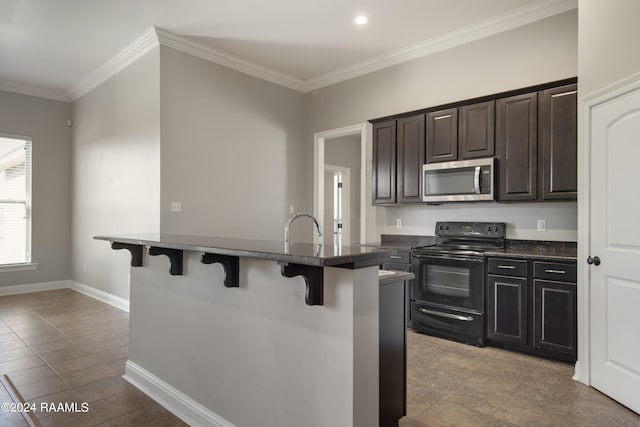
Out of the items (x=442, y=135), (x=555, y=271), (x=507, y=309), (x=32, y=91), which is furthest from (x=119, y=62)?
(x=555, y=271)

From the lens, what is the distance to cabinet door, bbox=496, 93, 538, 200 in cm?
346

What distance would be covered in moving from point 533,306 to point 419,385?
1301mm

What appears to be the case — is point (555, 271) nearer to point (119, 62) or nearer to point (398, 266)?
point (398, 266)

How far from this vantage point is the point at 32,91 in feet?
19.4

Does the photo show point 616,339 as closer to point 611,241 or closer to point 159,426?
point 611,241

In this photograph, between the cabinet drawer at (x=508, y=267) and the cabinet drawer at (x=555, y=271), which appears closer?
the cabinet drawer at (x=555, y=271)

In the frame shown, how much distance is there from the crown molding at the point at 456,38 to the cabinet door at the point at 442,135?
33.7 inches

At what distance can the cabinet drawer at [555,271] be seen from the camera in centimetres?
306

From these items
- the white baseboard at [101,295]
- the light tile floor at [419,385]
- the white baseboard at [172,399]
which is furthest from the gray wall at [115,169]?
the white baseboard at [172,399]

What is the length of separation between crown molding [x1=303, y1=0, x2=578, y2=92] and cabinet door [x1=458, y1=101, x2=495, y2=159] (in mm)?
852

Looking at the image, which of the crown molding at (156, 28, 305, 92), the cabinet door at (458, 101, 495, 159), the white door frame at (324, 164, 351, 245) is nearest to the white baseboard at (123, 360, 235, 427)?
the cabinet door at (458, 101, 495, 159)

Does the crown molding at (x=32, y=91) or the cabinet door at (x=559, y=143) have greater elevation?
the crown molding at (x=32, y=91)

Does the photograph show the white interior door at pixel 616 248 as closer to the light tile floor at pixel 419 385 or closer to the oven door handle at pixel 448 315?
the light tile floor at pixel 419 385

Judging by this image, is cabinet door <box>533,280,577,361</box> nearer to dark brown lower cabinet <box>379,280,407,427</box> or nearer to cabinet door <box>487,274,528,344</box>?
cabinet door <box>487,274,528,344</box>
